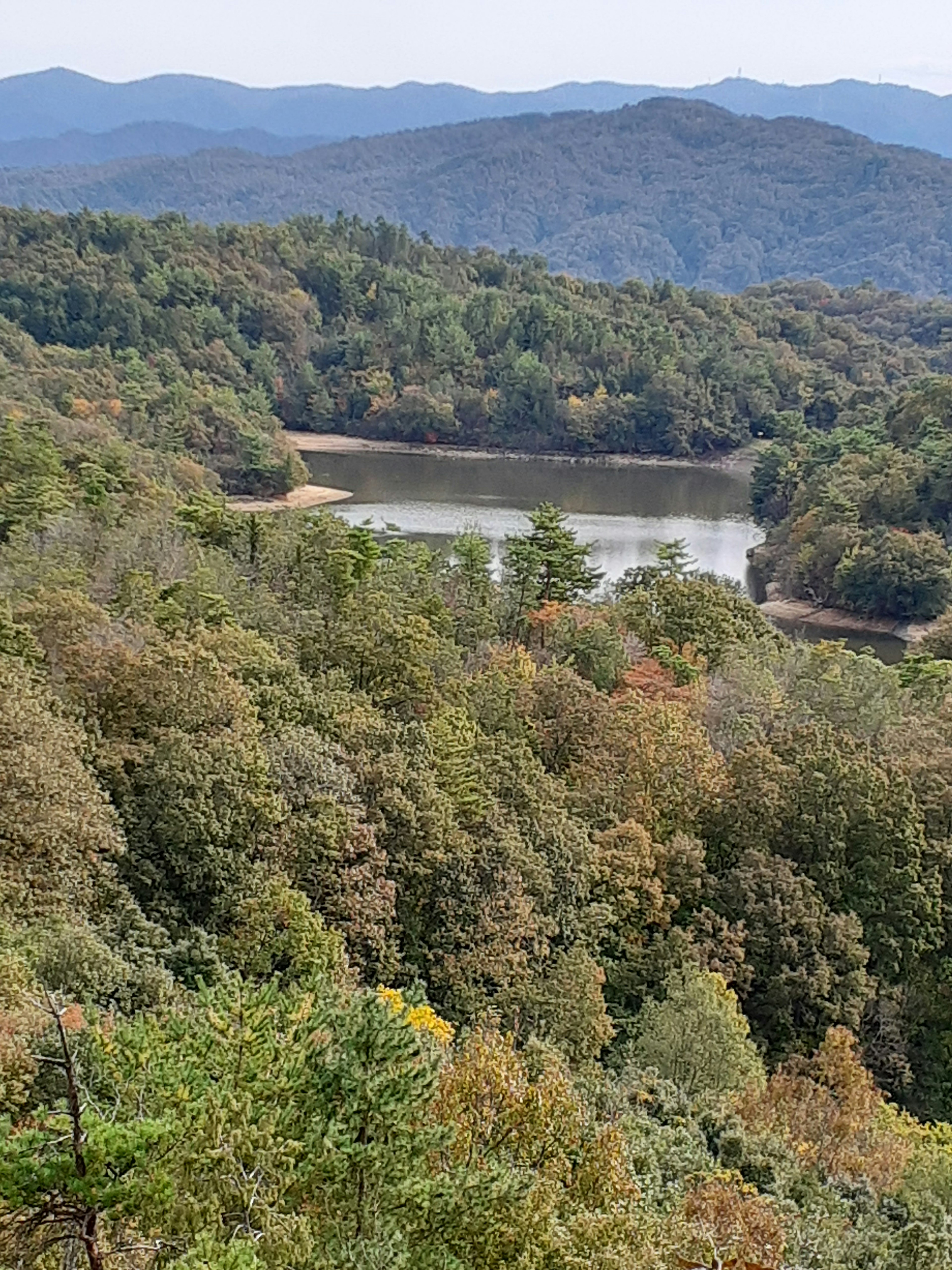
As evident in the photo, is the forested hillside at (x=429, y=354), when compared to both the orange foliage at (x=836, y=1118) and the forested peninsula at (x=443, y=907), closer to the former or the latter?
the forested peninsula at (x=443, y=907)

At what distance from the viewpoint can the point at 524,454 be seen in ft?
312

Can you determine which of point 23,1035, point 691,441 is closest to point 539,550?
point 23,1035

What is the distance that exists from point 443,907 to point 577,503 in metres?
58.2

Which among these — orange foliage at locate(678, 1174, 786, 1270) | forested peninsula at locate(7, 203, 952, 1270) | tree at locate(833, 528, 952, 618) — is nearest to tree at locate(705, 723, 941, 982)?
forested peninsula at locate(7, 203, 952, 1270)

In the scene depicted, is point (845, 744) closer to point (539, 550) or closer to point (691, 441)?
point (539, 550)

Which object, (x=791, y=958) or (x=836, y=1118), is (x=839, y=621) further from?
(x=836, y=1118)

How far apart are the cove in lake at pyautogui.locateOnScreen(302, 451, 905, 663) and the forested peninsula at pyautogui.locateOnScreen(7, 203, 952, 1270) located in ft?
50.0

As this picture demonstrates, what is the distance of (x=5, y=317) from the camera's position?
92.1m

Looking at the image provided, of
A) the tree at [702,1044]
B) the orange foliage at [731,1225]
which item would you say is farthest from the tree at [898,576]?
the orange foliage at [731,1225]

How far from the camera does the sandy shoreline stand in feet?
221

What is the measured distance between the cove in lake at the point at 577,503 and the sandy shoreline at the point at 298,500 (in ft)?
4.77

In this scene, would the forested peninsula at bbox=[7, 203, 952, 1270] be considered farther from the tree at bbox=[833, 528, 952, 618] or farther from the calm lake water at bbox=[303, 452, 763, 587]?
the calm lake water at bbox=[303, 452, 763, 587]

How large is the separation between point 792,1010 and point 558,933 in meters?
4.18

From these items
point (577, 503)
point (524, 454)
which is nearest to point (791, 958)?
point (577, 503)
